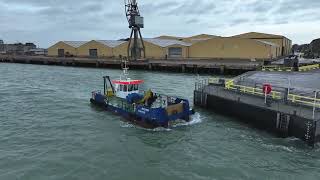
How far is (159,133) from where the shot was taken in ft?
77.7

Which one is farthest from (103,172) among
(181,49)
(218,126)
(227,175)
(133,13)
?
(181,49)

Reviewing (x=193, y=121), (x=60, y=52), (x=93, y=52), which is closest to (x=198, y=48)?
(x=93, y=52)

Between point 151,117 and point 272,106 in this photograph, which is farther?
point 151,117

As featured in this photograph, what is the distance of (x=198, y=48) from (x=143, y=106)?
60.9 m

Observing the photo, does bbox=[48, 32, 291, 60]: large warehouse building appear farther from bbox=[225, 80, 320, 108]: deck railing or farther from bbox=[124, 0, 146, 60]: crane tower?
bbox=[225, 80, 320, 108]: deck railing

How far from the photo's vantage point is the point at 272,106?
2420cm

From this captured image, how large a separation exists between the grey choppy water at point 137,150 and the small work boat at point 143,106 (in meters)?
0.76

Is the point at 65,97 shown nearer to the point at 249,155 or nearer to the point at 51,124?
the point at 51,124

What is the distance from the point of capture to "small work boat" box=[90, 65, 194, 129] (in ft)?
80.5

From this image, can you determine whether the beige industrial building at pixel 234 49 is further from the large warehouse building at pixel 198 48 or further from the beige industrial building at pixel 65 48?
the beige industrial building at pixel 65 48

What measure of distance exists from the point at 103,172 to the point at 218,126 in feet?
35.3

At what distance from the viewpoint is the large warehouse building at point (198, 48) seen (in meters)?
76.4

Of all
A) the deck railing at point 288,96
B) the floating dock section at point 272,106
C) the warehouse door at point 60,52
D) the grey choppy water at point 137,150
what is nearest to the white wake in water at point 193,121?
the grey choppy water at point 137,150

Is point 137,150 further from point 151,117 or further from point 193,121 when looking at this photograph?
point 193,121
